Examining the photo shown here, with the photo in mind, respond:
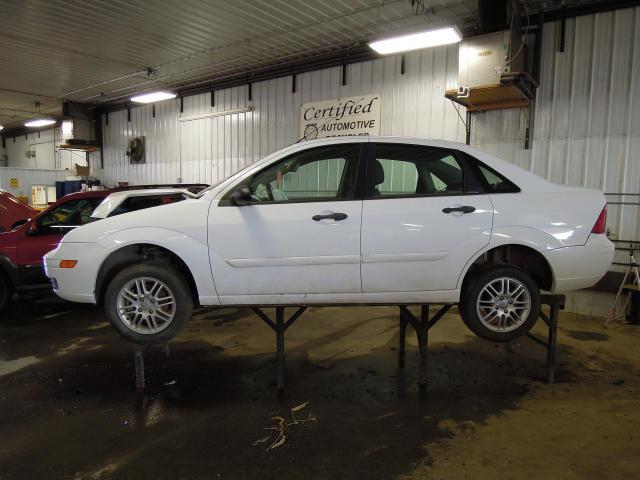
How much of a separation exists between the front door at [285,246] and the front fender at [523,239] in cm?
93

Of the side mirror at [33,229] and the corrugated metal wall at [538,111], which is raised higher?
the corrugated metal wall at [538,111]

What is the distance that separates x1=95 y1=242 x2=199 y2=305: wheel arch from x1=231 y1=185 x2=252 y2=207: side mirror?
0.63 metres

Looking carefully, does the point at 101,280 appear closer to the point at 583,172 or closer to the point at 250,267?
the point at 250,267

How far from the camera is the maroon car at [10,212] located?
23.4 ft

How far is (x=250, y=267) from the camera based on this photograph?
3223 millimetres

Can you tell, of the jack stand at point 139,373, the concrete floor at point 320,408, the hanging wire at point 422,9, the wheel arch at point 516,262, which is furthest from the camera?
the hanging wire at point 422,9

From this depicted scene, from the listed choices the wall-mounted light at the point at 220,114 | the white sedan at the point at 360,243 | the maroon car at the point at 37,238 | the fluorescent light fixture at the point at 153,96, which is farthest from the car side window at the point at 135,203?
the fluorescent light fixture at the point at 153,96

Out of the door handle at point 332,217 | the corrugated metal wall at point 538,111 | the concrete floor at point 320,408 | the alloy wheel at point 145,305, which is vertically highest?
the corrugated metal wall at point 538,111

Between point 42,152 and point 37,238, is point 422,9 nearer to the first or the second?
point 37,238

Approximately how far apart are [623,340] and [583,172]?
242 cm

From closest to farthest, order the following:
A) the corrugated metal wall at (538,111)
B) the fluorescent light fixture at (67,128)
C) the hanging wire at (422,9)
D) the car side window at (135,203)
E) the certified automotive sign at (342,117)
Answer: the car side window at (135,203) < the corrugated metal wall at (538,111) < the hanging wire at (422,9) < the certified automotive sign at (342,117) < the fluorescent light fixture at (67,128)

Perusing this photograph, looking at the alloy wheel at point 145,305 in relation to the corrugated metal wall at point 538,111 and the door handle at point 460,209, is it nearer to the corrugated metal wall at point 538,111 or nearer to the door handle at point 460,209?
the door handle at point 460,209

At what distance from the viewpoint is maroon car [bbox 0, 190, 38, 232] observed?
23.4 ft

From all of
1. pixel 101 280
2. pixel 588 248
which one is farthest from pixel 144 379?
pixel 588 248
